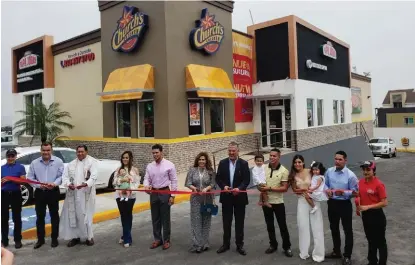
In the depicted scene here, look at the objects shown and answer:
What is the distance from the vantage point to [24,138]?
66.5 feet

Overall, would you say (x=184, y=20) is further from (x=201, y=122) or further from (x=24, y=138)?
(x=24, y=138)

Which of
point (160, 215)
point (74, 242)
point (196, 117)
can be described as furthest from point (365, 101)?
point (74, 242)

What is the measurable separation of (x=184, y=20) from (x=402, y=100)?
63.0 m

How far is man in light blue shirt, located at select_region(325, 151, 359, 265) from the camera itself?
5.25 meters

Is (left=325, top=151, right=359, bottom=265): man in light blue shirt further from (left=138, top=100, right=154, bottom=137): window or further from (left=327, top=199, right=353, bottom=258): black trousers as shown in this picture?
(left=138, top=100, right=154, bottom=137): window

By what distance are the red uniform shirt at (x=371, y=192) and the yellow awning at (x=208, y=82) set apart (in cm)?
881

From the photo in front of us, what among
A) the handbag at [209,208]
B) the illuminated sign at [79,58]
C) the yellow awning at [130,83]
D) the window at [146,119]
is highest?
the illuminated sign at [79,58]

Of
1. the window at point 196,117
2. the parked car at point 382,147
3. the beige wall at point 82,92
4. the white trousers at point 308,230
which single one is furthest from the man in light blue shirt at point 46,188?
the parked car at point 382,147

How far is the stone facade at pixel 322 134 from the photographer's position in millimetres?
17203

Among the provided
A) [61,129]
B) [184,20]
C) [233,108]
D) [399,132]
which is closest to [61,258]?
[184,20]

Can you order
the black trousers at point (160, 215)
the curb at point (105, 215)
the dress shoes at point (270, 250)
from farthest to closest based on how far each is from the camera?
the curb at point (105, 215) < the black trousers at point (160, 215) < the dress shoes at point (270, 250)

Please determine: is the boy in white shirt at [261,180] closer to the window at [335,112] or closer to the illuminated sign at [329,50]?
the illuminated sign at [329,50]

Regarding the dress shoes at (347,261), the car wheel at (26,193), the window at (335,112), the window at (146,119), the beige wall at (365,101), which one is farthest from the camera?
the beige wall at (365,101)

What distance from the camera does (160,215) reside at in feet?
20.8
